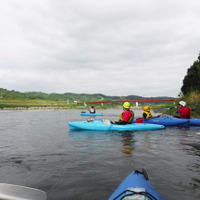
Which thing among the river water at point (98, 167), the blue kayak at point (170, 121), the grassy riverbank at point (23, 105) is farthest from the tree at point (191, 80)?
the grassy riverbank at point (23, 105)

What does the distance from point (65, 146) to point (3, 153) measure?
2815 millimetres

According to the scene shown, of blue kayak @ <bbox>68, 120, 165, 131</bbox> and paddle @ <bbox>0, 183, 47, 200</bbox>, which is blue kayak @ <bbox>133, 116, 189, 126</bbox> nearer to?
blue kayak @ <bbox>68, 120, 165, 131</bbox>

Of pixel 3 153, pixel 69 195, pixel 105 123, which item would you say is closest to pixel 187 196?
pixel 69 195

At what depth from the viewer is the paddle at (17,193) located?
332 centimetres

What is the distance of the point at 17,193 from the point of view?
3.52 metres

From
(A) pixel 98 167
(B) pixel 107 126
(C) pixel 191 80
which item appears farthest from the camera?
(C) pixel 191 80

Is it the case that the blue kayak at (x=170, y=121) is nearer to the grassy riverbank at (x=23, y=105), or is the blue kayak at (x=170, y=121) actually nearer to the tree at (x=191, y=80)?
the tree at (x=191, y=80)

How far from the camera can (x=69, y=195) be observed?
4.62m

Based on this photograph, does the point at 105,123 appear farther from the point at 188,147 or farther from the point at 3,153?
the point at 3,153

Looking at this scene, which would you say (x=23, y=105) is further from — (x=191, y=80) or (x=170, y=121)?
(x=170, y=121)

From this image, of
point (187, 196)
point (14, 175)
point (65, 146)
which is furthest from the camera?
point (65, 146)

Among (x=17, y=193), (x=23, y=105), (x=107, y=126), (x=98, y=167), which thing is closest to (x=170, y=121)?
(x=107, y=126)

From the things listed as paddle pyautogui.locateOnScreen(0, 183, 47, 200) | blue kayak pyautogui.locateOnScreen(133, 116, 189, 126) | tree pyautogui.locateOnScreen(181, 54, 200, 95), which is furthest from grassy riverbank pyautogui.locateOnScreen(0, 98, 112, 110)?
paddle pyautogui.locateOnScreen(0, 183, 47, 200)

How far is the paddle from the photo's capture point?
3318 millimetres
